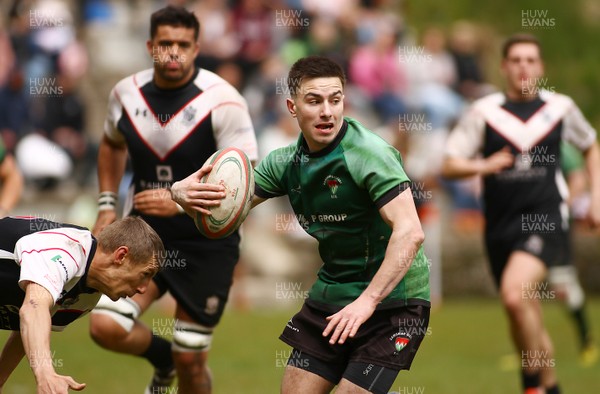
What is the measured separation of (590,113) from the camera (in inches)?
774

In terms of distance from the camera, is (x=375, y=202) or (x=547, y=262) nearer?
(x=375, y=202)

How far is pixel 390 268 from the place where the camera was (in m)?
5.49

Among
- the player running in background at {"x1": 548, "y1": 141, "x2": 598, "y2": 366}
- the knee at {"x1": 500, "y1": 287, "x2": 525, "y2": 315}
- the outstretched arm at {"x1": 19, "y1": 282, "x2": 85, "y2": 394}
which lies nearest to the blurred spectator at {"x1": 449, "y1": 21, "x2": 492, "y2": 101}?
the player running in background at {"x1": 548, "y1": 141, "x2": 598, "y2": 366}

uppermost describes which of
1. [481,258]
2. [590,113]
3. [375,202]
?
[375,202]

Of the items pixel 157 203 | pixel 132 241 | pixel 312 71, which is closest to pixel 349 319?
pixel 132 241

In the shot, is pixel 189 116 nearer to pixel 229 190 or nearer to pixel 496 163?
pixel 229 190

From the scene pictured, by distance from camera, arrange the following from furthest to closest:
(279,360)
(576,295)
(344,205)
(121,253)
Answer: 1. (576,295)
2. (279,360)
3. (344,205)
4. (121,253)

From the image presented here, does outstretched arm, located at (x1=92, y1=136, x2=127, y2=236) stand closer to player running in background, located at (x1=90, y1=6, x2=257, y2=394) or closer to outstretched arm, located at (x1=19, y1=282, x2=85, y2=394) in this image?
player running in background, located at (x1=90, y1=6, x2=257, y2=394)

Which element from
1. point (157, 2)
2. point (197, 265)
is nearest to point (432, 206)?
point (157, 2)

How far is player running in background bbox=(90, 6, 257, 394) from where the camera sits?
7309 mm

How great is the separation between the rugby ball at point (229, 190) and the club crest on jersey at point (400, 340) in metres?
1.05

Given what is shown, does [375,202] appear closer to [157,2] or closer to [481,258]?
[481,258]

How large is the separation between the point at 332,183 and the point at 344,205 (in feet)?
0.45

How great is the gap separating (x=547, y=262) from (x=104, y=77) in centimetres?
1085
